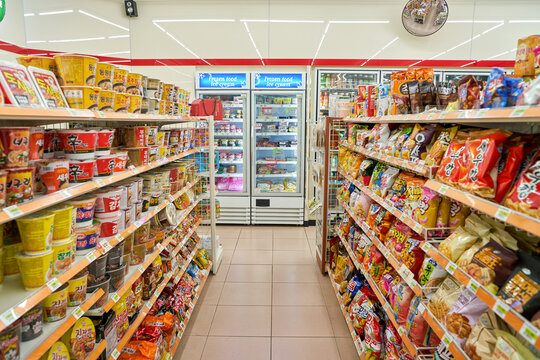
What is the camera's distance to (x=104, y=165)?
1.67 meters

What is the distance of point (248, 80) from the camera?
18.5 feet

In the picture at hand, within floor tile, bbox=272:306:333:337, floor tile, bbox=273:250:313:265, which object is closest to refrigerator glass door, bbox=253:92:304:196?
floor tile, bbox=273:250:313:265

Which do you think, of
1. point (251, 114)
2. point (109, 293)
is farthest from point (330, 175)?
point (109, 293)

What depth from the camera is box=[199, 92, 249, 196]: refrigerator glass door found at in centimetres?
586

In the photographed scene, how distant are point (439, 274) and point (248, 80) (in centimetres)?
468

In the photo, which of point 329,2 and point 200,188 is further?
point 329,2

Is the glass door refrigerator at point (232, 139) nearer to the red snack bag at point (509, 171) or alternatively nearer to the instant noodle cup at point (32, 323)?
the instant noodle cup at point (32, 323)

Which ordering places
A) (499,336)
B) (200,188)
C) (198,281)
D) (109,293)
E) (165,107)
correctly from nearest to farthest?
(499,336), (109,293), (165,107), (198,281), (200,188)

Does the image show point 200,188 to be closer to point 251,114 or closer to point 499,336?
point 251,114

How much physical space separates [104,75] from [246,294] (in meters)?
2.78

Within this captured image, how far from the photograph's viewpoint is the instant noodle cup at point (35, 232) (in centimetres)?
121

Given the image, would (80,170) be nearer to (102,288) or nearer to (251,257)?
(102,288)

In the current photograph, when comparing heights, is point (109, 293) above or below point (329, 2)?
below

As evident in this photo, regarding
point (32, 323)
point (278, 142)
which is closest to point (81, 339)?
point (32, 323)
